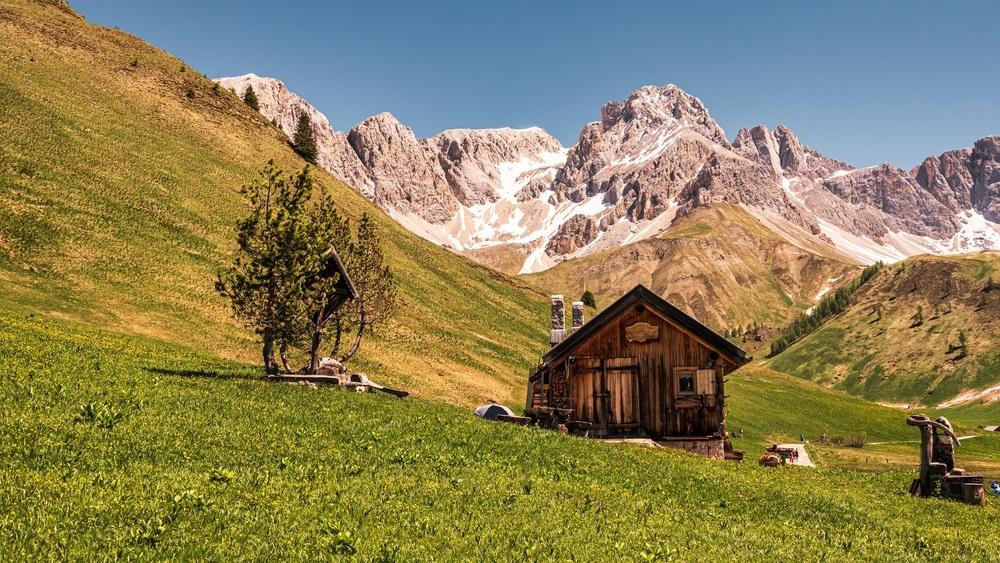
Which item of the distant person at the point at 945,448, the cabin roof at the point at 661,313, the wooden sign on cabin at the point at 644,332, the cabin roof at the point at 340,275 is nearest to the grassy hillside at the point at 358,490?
the distant person at the point at 945,448

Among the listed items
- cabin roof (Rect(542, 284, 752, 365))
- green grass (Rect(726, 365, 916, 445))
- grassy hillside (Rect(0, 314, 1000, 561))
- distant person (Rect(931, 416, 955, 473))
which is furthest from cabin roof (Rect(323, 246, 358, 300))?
green grass (Rect(726, 365, 916, 445))

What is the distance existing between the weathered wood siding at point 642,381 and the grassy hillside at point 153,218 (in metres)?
20.1

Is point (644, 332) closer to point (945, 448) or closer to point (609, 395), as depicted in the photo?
point (609, 395)

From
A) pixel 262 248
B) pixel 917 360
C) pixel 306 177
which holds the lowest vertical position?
pixel 917 360

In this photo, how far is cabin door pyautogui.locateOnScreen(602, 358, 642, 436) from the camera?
114ft

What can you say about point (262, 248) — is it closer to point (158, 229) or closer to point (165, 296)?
point (165, 296)

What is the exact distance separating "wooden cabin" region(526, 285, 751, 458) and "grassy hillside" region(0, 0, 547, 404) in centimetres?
2023

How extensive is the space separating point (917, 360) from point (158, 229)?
19070 centimetres

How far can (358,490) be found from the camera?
1401 cm

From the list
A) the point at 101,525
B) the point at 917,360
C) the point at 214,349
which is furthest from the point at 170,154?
the point at 917,360

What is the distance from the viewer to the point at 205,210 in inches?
2872

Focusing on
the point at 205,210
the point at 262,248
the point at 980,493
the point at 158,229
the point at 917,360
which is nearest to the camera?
the point at 980,493

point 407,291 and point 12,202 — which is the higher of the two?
point 12,202

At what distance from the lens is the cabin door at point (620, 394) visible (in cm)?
3462
